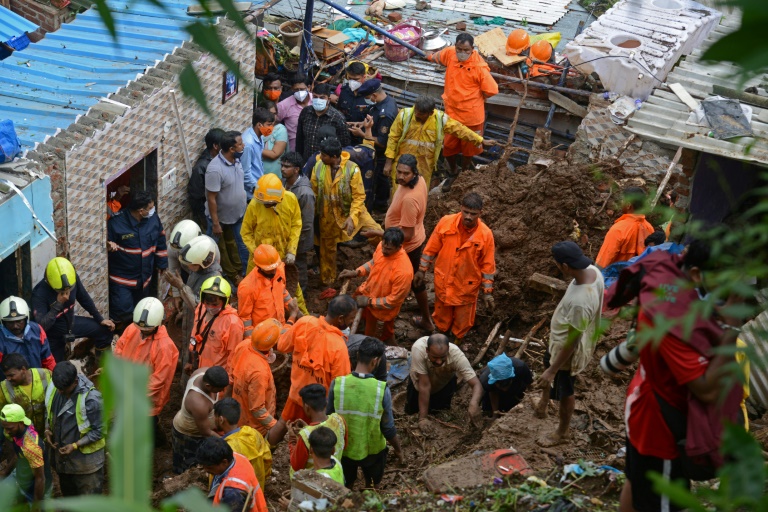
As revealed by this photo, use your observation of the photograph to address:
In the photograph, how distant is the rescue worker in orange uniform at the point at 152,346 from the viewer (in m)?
7.71

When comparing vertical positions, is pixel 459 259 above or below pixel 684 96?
below

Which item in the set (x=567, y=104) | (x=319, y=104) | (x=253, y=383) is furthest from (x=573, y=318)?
(x=567, y=104)

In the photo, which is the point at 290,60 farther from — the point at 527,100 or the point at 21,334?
the point at 21,334

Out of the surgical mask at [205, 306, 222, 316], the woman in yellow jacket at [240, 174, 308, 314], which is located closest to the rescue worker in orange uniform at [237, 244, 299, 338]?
the surgical mask at [205, 306, 222, 316]

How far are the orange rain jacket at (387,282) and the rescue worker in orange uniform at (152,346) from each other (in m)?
2.13

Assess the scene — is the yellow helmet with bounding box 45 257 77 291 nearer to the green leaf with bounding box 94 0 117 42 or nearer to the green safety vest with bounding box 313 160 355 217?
the green safety vest with bounding box 313 160 355 217

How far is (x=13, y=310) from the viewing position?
7.45m

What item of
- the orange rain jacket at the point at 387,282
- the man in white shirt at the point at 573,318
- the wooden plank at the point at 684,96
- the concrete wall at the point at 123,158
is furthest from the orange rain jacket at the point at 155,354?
the wooden plank at the point at 684,96

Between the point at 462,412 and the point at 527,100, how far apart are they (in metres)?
5.82

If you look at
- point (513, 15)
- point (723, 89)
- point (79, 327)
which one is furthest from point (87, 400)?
point (513, 15)

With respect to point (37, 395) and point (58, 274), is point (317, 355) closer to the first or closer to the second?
point (37, 395)

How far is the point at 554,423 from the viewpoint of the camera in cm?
735

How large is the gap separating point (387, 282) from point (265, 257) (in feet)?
4.20

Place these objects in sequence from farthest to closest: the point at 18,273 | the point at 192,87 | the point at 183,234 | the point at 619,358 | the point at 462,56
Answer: the point at 462,56 < the point at 183,234 < the point at 18,273 < the point at 619,358 < the point at 192,87
